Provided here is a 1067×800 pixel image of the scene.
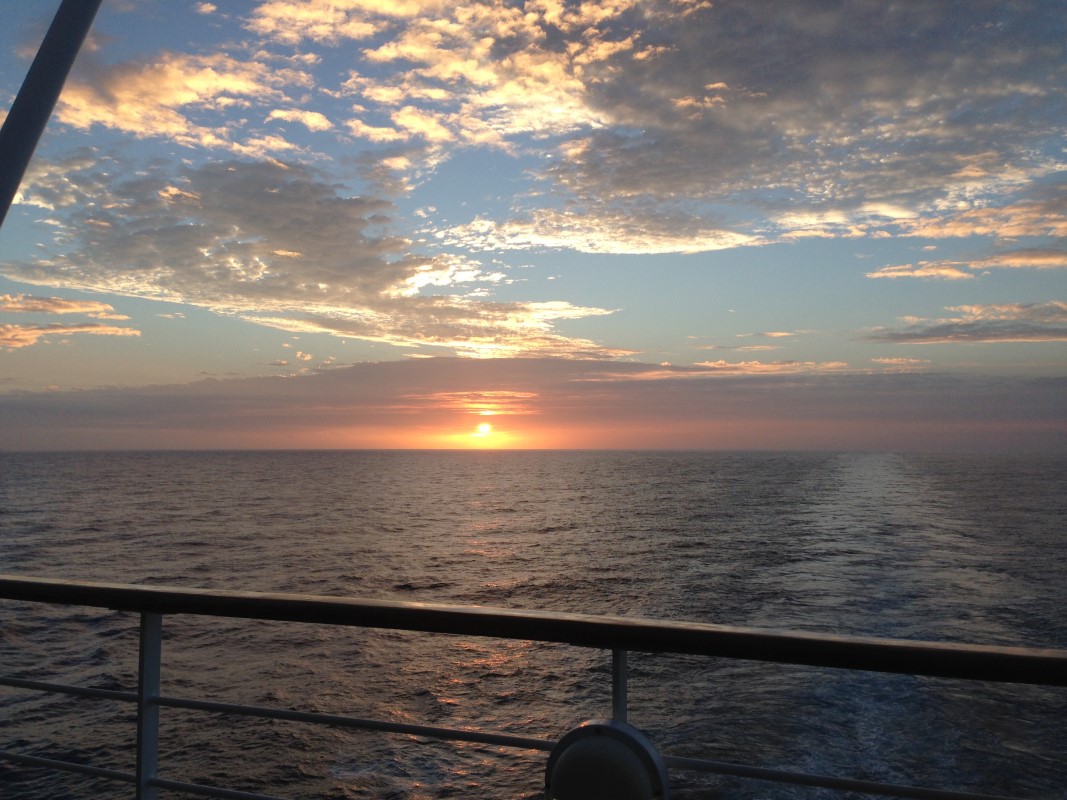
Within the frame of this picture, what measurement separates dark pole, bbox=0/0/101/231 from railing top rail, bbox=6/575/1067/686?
159cm

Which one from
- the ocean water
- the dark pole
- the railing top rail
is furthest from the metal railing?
the ocean water

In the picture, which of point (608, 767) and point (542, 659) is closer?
point (608, 767)

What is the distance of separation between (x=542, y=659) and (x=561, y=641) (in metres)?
14.2

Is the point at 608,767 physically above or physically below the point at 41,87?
below

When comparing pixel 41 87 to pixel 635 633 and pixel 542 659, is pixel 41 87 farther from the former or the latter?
pixel 542 659

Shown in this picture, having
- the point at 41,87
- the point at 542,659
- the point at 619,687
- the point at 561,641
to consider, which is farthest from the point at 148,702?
the point at 542,659

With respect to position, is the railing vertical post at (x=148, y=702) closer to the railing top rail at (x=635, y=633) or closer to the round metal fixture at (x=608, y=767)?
the railing top rail at (x=635, y=633)

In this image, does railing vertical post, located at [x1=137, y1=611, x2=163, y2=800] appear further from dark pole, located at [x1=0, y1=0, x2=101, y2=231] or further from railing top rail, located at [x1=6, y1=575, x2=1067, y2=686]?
dark pole, located at [x1=0, y1=0, x2=101, y2=231]

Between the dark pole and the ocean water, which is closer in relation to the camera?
the dark pole

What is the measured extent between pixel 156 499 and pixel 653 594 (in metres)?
47.9

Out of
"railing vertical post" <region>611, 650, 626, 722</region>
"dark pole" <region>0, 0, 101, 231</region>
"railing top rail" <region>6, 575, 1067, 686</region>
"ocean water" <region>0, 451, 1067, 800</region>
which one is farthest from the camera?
"ocean water" <region>0, 451, 1067, 800</region>

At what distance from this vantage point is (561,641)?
1427 mm

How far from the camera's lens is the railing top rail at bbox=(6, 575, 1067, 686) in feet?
3.96

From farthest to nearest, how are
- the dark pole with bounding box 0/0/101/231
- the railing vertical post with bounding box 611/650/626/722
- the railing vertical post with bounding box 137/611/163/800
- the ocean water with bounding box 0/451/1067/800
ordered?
the ocean water with bounding box 0/451/1067/800 → the dark pole with bounding box 0/0/101/231 → the railing vertical post with bounding box 137/611/163/800 → the railing vertical post with bounding box 611/650/626/722
